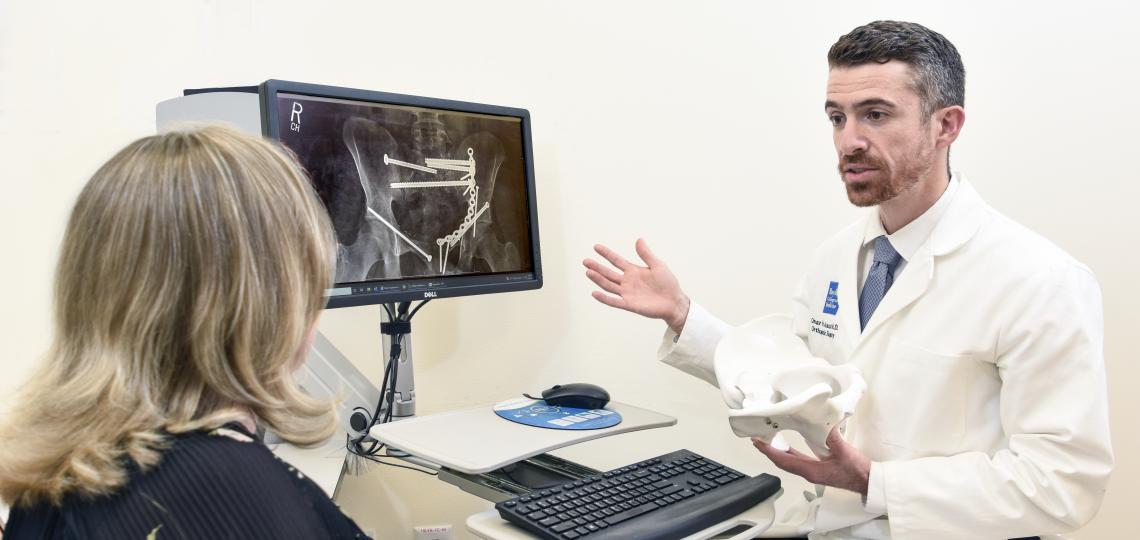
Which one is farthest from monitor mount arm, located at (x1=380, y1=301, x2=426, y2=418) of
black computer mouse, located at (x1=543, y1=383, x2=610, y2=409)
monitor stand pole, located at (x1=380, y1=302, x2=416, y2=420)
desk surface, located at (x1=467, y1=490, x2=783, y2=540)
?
desk surface, located at (x1=467, y1=490, x2=783, y2=540)

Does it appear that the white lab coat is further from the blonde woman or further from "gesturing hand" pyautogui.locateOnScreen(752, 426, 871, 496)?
the blonde woman

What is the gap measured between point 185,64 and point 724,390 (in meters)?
1.28

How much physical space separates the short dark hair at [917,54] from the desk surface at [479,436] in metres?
0.72

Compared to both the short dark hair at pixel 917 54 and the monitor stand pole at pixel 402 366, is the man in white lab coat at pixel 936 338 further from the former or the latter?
the monitor stand pole at pixel 402 366

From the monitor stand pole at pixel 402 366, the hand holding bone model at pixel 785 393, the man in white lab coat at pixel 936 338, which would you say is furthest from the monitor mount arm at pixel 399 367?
the hand holding bone model at pixel 785 393

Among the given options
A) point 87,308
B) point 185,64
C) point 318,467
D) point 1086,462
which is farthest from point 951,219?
point 185,64

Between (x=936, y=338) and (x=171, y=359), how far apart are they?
1120mm

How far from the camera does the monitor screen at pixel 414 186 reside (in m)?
1.43

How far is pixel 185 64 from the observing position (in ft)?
5.97

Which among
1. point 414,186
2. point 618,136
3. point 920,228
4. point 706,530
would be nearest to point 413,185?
point 414,186

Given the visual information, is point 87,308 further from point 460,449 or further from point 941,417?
point 941,417

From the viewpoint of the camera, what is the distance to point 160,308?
792mm

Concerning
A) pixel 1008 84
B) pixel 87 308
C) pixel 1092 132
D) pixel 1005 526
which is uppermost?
pixel 1008 84

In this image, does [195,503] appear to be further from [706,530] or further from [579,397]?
[579,397]
